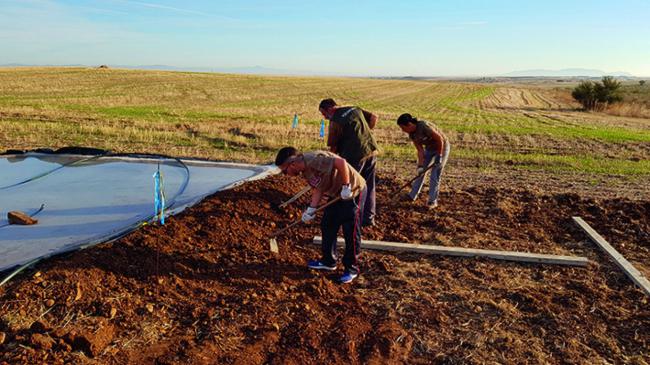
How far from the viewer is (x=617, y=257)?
16.4 ft

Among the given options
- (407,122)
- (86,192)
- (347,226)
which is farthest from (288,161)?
(86,192)

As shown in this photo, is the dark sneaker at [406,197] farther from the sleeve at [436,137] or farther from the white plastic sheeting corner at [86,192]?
the white plastic sheeting corner at [86,192]

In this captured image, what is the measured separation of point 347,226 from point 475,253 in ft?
5.19

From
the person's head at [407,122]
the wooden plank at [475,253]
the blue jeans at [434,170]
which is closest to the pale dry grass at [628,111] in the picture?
the blue jeans at [434,170]

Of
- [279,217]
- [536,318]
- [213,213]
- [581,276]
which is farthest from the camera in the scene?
[279,217]

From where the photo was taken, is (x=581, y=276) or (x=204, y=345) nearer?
(x=204, y=345)

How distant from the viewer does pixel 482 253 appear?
503 centimetres

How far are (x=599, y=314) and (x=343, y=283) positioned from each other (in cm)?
214

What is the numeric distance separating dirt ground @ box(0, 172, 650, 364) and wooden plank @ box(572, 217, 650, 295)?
0.26ft

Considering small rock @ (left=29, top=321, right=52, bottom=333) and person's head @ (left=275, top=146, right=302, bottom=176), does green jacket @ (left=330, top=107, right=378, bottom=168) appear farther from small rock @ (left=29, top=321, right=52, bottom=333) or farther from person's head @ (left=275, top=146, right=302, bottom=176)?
small rock @ (left=29, top=321, right=52, bottom=333)

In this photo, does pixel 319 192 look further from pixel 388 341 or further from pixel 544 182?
pixel 544 182

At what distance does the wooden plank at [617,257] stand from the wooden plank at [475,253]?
33cm

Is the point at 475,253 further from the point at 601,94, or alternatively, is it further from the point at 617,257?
the point at 601,94

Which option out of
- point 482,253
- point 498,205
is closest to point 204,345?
point 482,253
